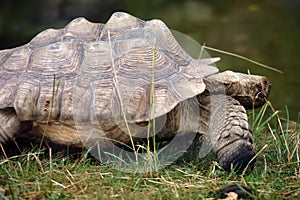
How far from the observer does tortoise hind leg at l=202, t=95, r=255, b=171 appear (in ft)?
10.3

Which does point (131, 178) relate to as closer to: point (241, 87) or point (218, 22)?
point (241, 87)

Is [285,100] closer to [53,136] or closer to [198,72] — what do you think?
[198,72]

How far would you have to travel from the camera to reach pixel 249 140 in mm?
3225

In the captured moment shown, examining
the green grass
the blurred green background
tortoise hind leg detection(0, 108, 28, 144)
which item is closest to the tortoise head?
the green grass

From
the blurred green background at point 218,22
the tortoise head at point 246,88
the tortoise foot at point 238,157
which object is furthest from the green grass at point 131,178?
the blurred green background at point 218,22

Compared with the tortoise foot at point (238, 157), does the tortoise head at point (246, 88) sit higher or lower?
higher

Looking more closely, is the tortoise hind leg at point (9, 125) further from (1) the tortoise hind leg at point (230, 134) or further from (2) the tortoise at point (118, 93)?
(1) the tortoise hind leg at point (230, 134)

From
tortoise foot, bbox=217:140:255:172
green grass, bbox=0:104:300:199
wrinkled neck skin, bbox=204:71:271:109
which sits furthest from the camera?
wrinkled neck skin, bbox=204:71:271:109

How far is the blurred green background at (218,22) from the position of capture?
340 inches

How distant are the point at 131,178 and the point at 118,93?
1.81 feet

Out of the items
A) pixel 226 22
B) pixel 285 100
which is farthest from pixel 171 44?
pixel 226 22

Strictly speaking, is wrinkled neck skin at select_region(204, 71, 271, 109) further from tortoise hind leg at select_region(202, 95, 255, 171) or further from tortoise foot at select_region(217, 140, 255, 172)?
tortoise foot at select_region(217, 140, 255, 172)

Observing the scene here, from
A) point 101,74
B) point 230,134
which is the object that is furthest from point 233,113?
point 101,74

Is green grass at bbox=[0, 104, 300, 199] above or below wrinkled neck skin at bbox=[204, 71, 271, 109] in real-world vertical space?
below
